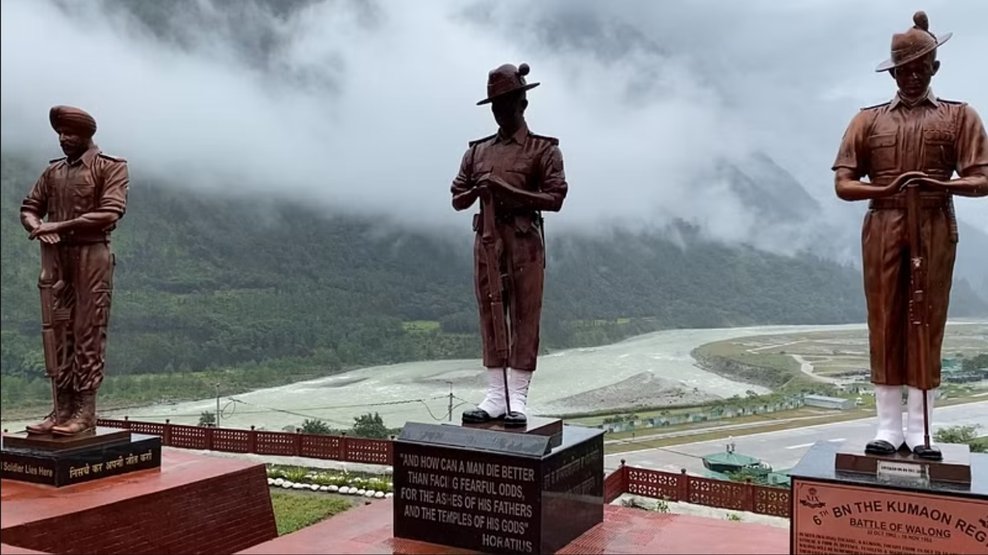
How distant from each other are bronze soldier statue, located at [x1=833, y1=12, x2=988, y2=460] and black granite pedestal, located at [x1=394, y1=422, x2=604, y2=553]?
1.76 m

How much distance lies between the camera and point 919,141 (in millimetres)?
4180

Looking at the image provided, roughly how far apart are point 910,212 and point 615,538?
2596 mm

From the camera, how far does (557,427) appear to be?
488 centimetres

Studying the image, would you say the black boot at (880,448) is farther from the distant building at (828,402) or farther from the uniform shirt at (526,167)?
the distant building at (828,402)

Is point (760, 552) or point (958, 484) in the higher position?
point (958, 484)

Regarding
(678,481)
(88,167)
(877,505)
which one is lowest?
(678,481)

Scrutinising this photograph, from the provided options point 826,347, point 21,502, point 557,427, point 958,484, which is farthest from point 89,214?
point 826,347

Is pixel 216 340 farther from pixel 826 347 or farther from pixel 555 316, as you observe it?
pixel 826 347

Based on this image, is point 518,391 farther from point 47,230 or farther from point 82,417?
point 47,230

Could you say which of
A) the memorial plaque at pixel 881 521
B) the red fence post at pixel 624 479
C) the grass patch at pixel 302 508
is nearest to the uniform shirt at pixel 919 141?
the memorial plaque at pixel 881 521

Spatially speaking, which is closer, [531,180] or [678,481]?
[531,180]

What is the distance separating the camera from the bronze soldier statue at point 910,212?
4125mm

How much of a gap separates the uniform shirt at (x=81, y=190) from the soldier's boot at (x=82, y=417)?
1.26 metres

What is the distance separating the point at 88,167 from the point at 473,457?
397 centimetres
